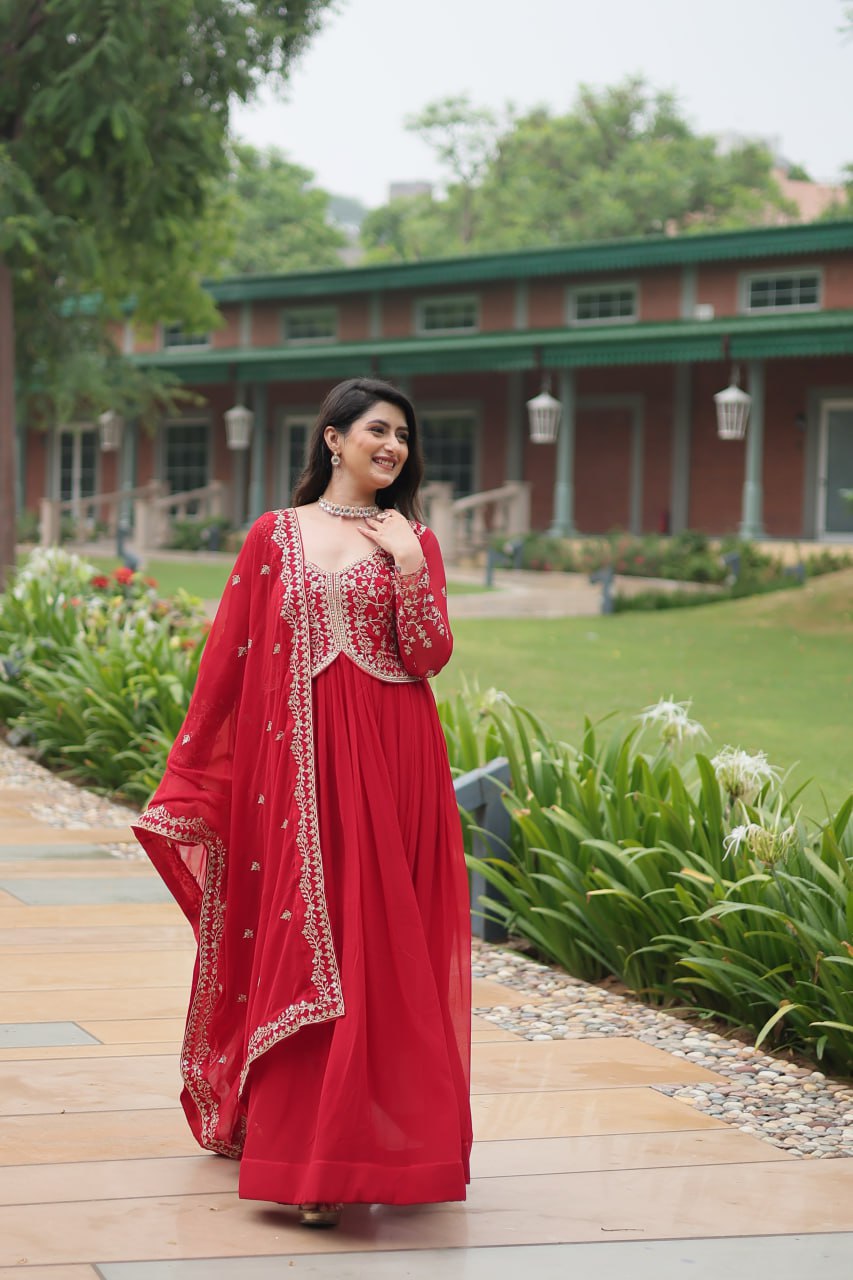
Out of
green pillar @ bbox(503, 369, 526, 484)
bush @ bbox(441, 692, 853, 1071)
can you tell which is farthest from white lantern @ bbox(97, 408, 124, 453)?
bush @ bbox(441, 692, 853, 1071)

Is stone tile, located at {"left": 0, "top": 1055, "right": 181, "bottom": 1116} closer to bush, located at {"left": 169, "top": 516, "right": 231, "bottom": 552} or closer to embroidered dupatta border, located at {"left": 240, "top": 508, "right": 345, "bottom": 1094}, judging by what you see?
embroidered dupatta border, located at {"left": 240, "top": 508, "right": 345, "bottom": 1094}

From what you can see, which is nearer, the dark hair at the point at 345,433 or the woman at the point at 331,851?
the woman at the point at 331,851

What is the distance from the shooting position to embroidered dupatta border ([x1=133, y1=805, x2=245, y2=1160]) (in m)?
3.54

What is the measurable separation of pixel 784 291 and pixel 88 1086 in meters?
23.5

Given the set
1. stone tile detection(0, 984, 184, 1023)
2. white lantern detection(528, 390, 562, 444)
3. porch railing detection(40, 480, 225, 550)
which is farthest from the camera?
porch railing detection(40, 480, 225, 550)

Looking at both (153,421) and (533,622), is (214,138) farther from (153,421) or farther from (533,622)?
(153,421)

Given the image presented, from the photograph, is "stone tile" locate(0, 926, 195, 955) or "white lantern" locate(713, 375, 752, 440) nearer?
"stone tile" locate(0, 926, 195, 955)

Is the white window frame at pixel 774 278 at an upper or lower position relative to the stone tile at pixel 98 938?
upper

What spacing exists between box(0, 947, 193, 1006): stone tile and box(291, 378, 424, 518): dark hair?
2.01 m

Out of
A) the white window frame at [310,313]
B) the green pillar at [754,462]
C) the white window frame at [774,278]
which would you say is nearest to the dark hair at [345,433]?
the green pillar at [754,462]

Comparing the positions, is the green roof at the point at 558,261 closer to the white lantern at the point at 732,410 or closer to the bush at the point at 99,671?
the white lantern at the point at 732,410

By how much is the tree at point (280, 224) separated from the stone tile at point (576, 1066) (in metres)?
43.3

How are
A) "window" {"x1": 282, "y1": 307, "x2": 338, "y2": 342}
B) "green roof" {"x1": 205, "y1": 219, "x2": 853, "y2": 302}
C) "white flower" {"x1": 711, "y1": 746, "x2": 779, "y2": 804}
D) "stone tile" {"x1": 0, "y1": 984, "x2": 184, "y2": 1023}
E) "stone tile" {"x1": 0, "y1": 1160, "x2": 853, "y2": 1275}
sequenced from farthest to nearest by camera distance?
1. "window" {"x1": 282, "y1": 307, "x2": 338, "y2": 342}
2. "green roof" {"x1": 205, "y1": 219, "x2": 853, "y2": 302}
3. "white flower" {"x1": 711, "y1": 746, "x2": 779, "y2": 804}
4. "stone tile" {"x1": 0, "y1": 984, "x2": 184, "y2": 1023}
5. "stone tile" {"x1": 0, "y1": 1160, "x2": 853, "y2": 1275}

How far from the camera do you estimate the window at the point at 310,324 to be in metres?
31.2
